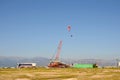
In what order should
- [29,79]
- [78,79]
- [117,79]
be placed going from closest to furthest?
[117,79], [78,79], [29,79]

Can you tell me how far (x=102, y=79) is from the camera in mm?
78312

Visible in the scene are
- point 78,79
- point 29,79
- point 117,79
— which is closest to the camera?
point 117,79

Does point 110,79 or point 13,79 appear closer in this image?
point 110,79

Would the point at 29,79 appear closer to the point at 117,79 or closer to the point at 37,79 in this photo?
the point at 37,79

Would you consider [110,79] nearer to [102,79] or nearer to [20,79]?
[102,79]

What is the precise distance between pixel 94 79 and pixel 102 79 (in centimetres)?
242

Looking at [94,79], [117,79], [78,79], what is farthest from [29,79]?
[117,79]

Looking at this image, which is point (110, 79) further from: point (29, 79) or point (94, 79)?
point (29, 79)

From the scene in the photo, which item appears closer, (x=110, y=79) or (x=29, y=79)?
(x=110, y=79)

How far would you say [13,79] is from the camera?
85250mm

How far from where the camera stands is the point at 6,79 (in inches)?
3295

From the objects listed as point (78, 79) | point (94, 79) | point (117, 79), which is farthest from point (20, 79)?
point (117, 79)

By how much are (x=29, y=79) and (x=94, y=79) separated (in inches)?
865

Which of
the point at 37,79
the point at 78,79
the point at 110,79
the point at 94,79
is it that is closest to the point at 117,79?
the point at 110,79
